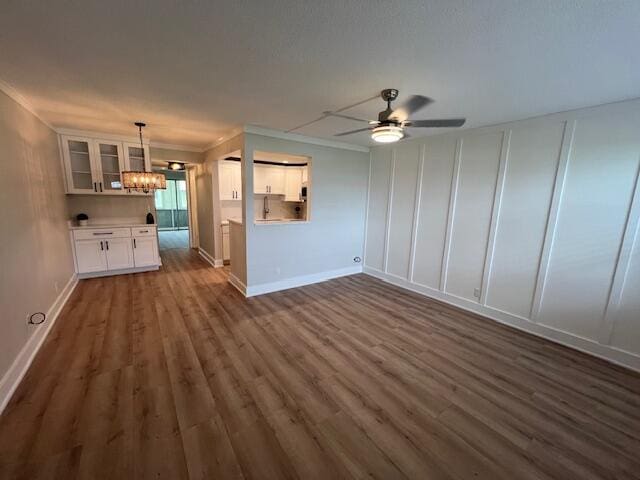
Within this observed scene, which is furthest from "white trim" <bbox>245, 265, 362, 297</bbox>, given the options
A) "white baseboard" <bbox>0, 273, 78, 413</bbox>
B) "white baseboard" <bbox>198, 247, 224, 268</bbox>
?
"white baseboard" <bbox>0, 273, 78, 413</bbox>

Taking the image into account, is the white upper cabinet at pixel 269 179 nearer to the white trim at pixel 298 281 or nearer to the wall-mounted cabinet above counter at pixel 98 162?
the wall-mounted cabinet above counter at pixel 98 162

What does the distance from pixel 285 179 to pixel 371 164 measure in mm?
2278

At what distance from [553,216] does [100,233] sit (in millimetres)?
6541

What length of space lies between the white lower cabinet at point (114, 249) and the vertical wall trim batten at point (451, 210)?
16.8ft

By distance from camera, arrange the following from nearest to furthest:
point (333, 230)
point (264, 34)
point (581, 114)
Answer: point (264, 34)
point (581, 114)
point (333, 230)

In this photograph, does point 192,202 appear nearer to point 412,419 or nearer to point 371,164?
point 371,164

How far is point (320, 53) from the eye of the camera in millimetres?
1761

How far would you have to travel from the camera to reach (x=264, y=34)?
1.57 metres

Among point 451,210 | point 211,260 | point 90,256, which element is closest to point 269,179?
point 211,260

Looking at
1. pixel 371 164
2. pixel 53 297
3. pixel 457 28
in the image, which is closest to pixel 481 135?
pixel 371 164

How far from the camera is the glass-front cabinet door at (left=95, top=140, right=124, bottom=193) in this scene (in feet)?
15.0

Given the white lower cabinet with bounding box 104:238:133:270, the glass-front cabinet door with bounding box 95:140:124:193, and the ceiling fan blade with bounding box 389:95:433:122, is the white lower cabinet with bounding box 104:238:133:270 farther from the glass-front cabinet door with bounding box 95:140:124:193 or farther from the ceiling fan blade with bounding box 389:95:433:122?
Result: the ceiling fan blade with bounding box 389:95:433:122

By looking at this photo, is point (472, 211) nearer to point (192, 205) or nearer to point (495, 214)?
point (495, 214)

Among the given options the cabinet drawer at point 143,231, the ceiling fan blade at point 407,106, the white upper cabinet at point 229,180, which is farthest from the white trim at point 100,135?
the ceiling fan blade at point 407,106
